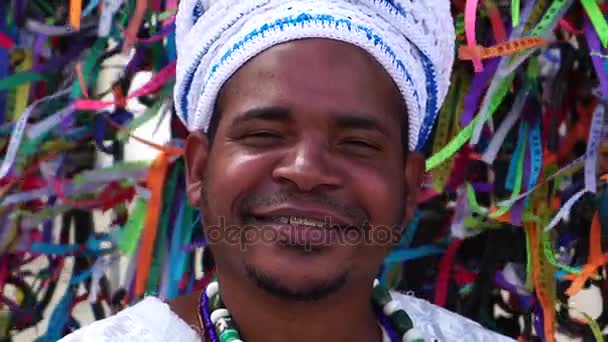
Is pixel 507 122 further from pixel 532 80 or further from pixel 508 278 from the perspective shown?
pixel 508 278

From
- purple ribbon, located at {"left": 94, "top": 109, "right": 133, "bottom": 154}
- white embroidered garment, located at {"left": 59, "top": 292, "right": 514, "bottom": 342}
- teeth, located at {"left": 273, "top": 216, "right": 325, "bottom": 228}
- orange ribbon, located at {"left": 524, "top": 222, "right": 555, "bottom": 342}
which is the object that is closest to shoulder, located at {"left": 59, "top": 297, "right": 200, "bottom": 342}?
white embroidered garment, located at {"left": 59, "top": 292, "right": 514, "bottom": 342}

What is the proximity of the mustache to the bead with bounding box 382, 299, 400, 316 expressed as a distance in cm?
21

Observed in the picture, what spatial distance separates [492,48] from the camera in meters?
1.20

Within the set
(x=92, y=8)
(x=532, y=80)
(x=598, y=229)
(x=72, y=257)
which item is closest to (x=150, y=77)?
(x=92, y=8)

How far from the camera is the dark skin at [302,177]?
3.25 ft

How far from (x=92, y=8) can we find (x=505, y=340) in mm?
848

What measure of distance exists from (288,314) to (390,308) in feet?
0.67

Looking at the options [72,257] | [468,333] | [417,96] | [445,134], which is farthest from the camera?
[72,257]

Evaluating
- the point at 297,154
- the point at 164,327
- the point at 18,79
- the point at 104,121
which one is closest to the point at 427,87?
the point at 297,154

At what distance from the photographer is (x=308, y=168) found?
975 mm

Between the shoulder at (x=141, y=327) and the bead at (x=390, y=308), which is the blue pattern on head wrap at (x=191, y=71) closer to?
the shoulder at (x=141, y=327)

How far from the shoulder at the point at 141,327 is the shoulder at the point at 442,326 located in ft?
1.14

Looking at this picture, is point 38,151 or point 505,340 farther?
point 38,151

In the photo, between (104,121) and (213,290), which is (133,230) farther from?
(213,290)
